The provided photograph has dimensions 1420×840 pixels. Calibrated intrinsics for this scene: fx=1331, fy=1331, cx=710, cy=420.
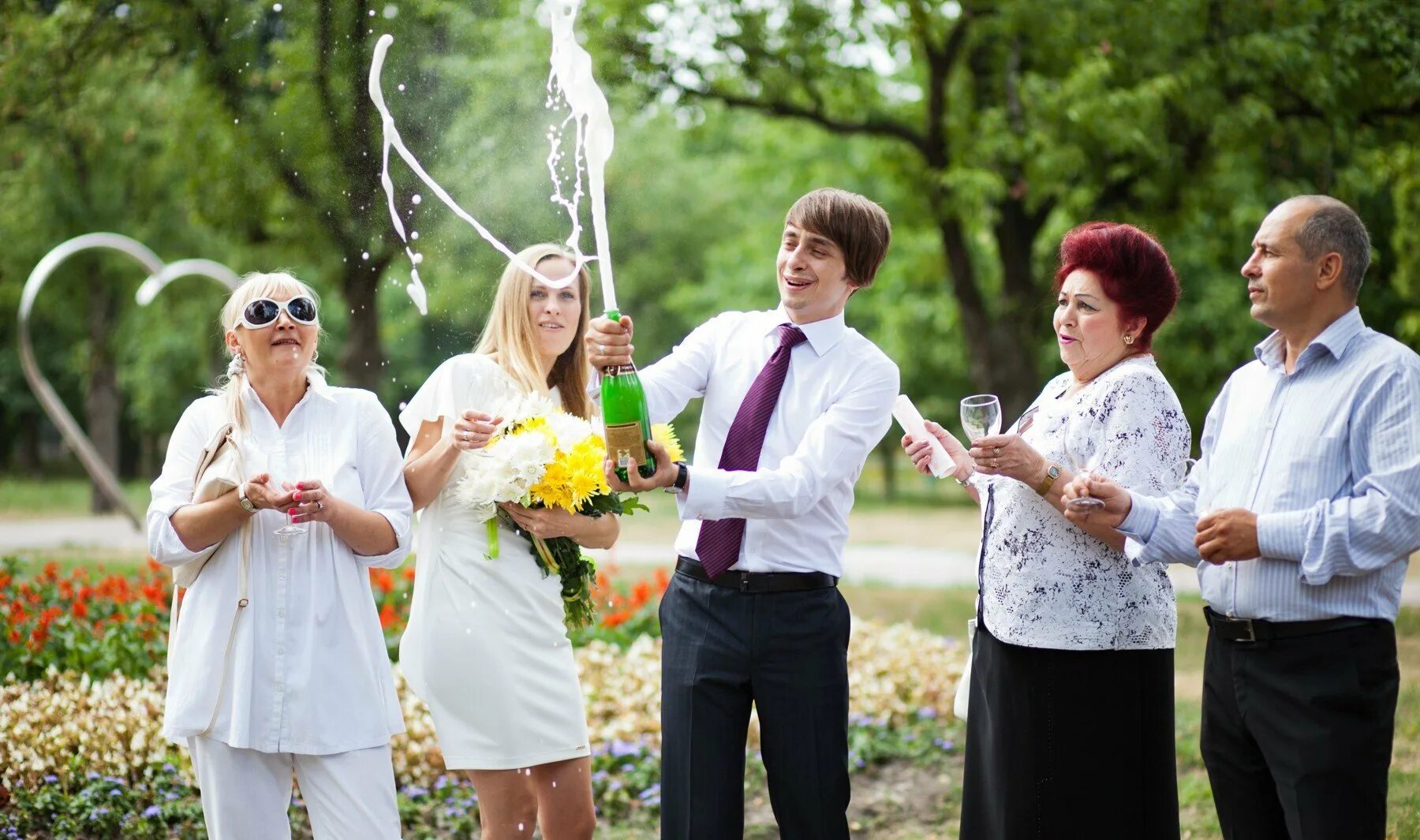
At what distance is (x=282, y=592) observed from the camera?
3990 millimetres

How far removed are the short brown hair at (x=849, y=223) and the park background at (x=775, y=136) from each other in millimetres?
1179

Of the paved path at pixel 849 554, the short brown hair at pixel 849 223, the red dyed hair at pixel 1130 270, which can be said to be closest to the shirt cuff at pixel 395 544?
Result: the short brown hair at pixel 849 223

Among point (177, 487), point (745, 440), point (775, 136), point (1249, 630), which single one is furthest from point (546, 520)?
point (775, 136)

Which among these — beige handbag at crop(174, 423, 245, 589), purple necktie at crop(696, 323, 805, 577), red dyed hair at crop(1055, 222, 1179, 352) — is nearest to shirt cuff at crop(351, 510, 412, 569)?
beige handbag at crop(174, 423, 245, 589)

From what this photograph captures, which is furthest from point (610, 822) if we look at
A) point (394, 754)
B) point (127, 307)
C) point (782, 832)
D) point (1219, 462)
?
point (127, 307)

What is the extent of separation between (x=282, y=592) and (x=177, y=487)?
45 centimetres

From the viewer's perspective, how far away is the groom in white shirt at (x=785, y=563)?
13.0 ft

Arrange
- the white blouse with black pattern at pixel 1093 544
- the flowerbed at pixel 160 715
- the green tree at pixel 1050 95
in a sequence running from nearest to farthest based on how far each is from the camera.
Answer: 1. the white blouse with black pattern at pixel 1093 544
2. the flowerbed at pixel 160 715
3. the green tree at pixel 1050 95

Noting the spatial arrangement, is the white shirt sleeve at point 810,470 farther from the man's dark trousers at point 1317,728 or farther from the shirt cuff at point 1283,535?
the man's dark trousers at point 1317,728

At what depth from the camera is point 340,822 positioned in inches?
156

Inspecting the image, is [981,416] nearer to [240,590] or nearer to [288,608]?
[288,608]

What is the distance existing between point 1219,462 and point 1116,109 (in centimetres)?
834

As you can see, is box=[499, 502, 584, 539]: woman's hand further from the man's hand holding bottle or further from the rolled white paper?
the rolled white paper

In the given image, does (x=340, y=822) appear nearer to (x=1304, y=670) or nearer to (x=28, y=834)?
(x=28, y=834)
